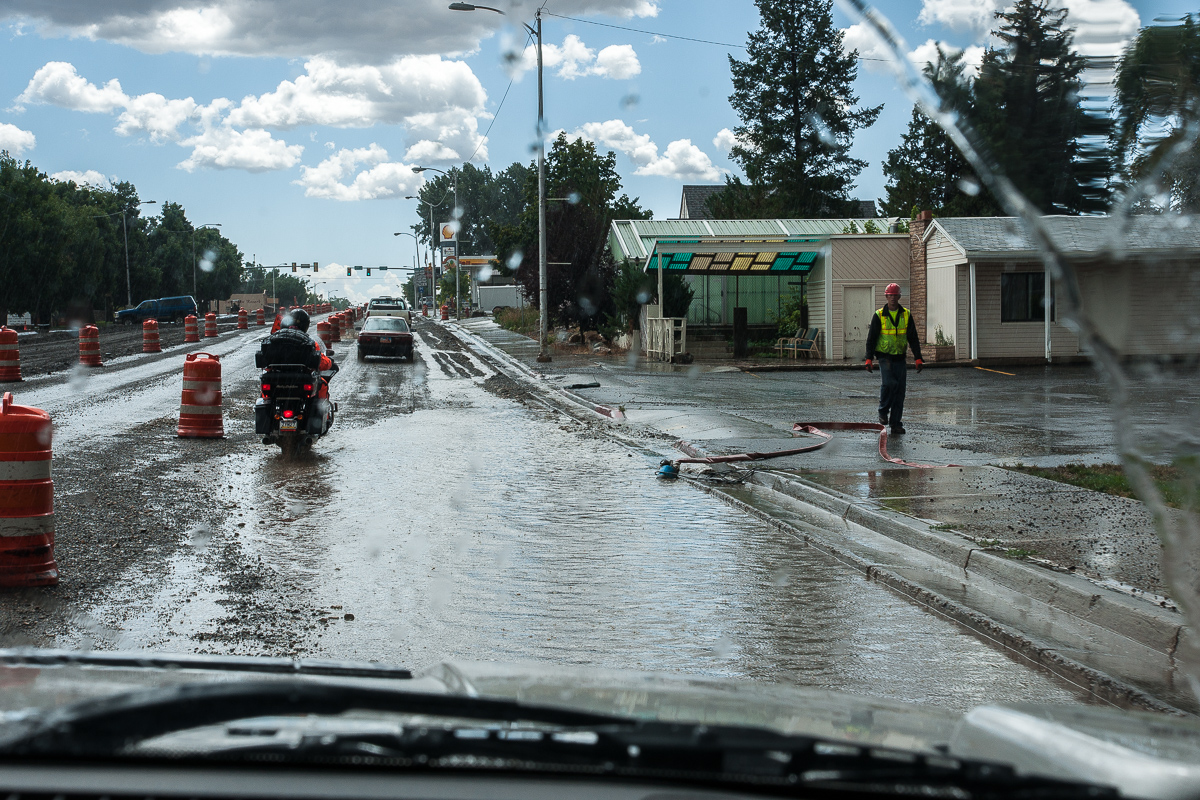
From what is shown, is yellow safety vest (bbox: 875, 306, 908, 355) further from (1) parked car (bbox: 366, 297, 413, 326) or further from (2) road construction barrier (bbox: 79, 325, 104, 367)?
(1) parked car (bbox: 366, 297, 413, 326)

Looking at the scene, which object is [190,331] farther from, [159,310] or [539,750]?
[539,750]

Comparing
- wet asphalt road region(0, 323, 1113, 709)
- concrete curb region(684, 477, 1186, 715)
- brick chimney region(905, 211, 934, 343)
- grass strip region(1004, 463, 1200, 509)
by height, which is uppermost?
brick chimney region(905, 211, 934, 343)

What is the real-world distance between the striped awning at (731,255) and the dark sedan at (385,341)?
764 cm

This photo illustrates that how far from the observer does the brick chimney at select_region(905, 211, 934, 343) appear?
107 feet

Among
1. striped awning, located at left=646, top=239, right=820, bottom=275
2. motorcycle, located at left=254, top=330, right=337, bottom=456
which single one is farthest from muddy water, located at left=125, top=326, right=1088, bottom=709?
striped awning, located at left=646, top=239, right=820, bottom=275

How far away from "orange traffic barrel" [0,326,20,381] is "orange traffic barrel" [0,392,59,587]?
18.1m

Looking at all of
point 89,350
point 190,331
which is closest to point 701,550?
point 89,350

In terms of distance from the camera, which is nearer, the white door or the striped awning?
the striped awning

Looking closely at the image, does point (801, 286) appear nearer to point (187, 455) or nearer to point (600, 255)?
point (600, 255)

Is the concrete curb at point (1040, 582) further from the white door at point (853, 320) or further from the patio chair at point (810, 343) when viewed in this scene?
the white door at point (853, 320)

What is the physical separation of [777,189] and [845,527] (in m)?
56.5

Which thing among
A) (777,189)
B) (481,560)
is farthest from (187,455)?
(777,189)

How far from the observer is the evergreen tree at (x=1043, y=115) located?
3.08 m

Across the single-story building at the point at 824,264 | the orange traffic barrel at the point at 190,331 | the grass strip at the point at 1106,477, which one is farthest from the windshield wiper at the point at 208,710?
the orange traffic barrel at the point at 190,331
